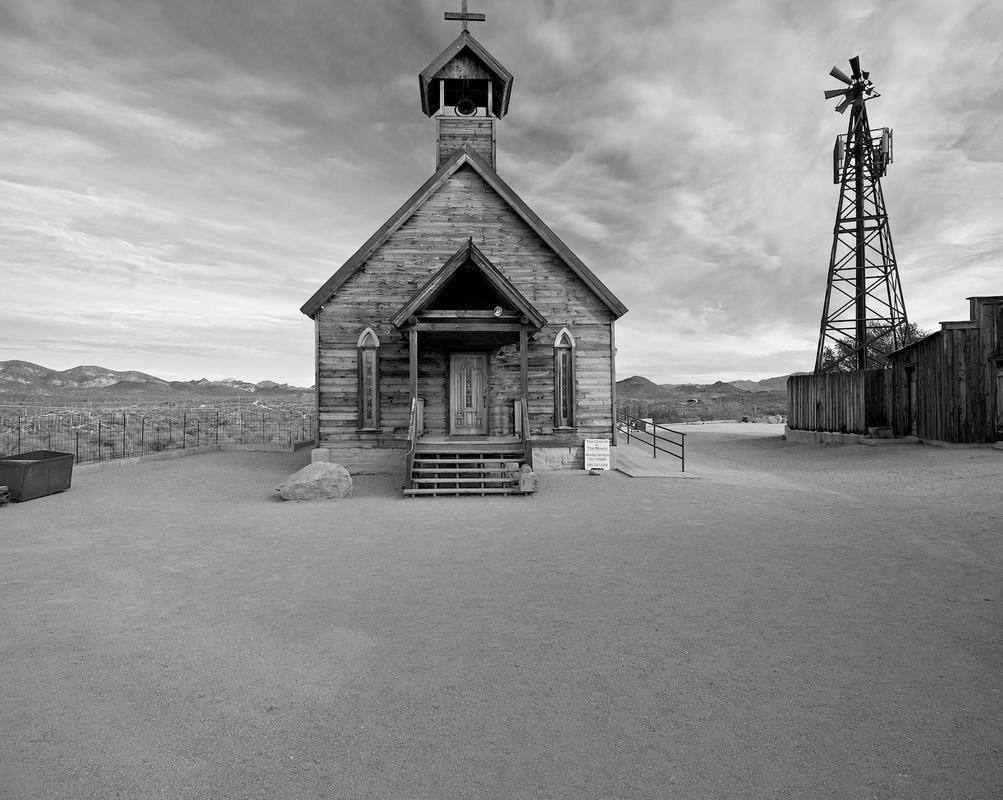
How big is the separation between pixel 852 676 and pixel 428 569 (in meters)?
4.58

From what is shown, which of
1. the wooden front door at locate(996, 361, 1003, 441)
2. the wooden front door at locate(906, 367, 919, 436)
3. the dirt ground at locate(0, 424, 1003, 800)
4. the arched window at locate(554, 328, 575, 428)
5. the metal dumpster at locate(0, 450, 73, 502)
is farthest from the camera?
the wooden front door at locate(906, 367, 919, 436)

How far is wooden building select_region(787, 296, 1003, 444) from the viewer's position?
1692 centimetres

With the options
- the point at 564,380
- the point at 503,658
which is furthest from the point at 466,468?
the point at 503,658

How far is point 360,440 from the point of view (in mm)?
15719

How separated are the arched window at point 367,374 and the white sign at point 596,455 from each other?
240 inches

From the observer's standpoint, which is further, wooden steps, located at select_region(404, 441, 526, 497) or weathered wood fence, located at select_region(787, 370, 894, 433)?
weathered wood fence, located at select_region(787, 370, 894, 433)

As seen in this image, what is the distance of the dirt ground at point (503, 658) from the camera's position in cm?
325

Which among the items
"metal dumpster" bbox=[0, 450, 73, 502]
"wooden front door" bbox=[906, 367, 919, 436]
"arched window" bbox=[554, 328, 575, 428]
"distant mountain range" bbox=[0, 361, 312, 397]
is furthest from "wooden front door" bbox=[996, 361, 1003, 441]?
"distant mountain range" bbox=[0, 361, 312, 397]

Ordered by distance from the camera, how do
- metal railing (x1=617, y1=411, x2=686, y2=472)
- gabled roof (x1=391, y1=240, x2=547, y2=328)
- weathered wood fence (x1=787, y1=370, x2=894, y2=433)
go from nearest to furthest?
gabled roof (x1=391, y1=240, x2=547, y2=328), metal railing (x1=617, y1=411, x2=686, y2=472), weathered wood fence (x1=787, y1=370, x2=894, y2=433)

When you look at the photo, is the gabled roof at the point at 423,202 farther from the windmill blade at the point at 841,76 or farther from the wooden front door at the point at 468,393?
the windmill blade at the point at 841,76

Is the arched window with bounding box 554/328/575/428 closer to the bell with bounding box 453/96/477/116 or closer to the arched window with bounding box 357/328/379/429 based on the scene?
the arched window with bounding box 357/328/379/429

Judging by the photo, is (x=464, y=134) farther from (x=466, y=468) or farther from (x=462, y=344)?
(x=466, y=468)

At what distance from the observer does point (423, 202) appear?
1622 cm

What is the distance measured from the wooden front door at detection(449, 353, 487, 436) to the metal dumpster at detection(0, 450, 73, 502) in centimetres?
937
